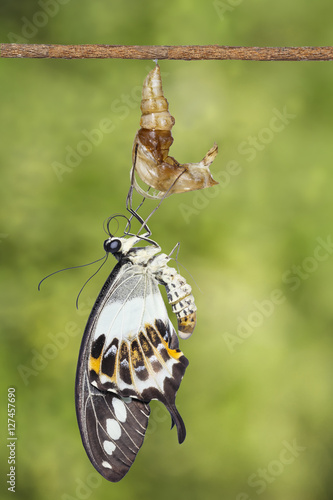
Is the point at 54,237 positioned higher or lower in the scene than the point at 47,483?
higher

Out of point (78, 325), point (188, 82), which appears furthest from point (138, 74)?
point (78, 325)

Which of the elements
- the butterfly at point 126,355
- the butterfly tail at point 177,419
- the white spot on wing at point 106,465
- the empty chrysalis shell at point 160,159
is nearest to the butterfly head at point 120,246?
the butterfly at point 126,355

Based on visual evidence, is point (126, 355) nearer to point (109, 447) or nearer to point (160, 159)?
point (109, 447)

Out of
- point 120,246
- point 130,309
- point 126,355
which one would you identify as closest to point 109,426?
point 126,355

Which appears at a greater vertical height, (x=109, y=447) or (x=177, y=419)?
(x=177, y=419)

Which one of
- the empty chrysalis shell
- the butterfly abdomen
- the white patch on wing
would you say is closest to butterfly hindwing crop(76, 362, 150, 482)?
the white patch on wing

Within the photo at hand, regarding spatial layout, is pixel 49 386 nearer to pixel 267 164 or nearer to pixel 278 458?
pixel 278 458
